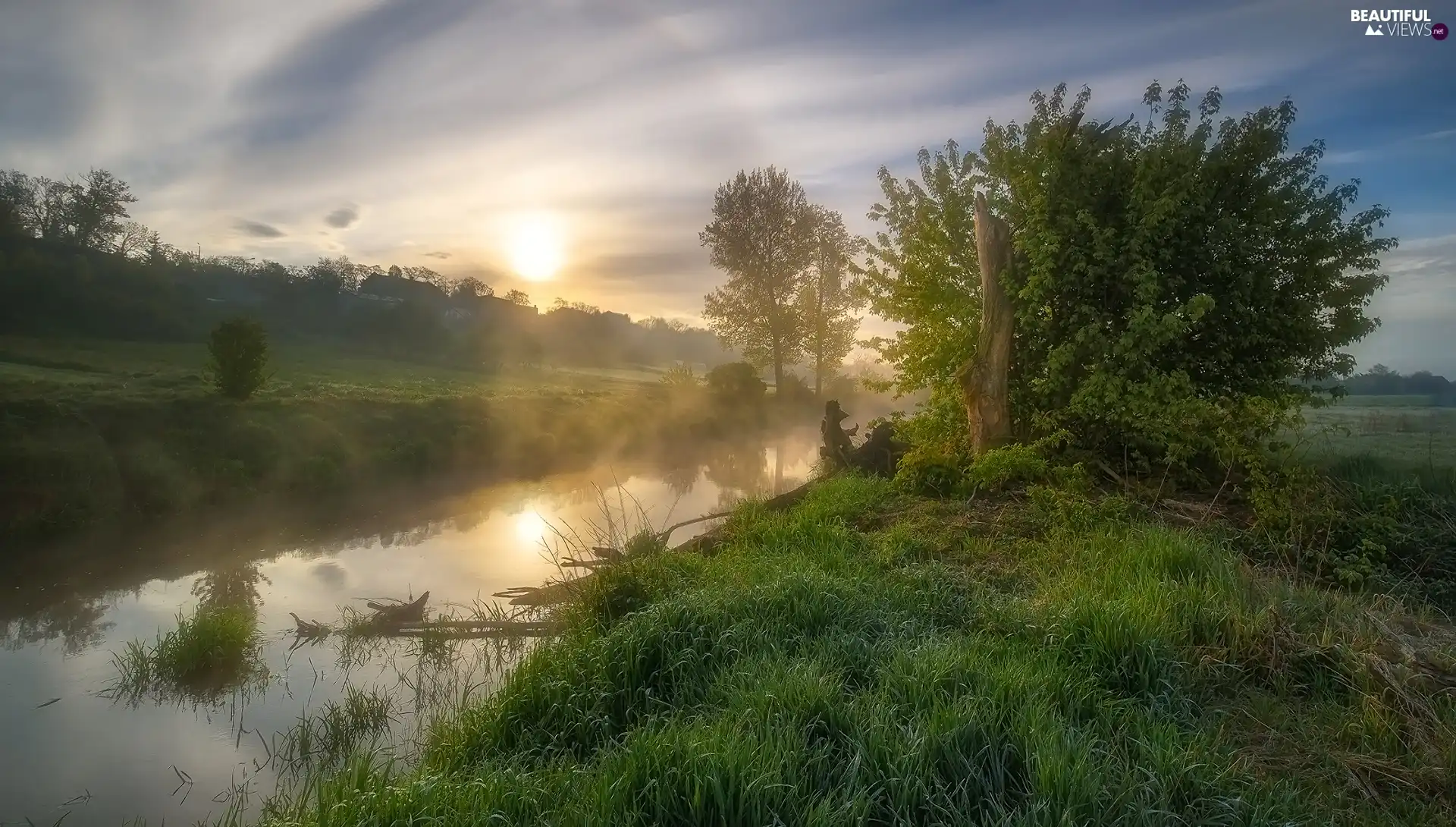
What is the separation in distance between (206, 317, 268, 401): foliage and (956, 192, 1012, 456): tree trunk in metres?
19.4

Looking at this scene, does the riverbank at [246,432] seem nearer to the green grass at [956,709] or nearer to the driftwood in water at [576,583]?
the driftwood in water at [576,583]

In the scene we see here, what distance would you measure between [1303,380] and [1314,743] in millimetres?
9274

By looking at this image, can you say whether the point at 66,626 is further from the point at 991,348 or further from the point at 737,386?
the point at 737,386

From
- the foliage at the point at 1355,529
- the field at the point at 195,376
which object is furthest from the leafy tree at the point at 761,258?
the foliage at the point at 1355,529

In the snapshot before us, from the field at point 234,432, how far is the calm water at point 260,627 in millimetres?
1941

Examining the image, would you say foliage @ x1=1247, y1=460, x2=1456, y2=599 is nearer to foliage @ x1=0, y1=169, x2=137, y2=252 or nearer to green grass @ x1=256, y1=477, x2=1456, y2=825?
green grass @ x1=256, y1=477, x2=1456, y2=825

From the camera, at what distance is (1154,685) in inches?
191

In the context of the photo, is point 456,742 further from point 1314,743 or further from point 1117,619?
point 1314,743

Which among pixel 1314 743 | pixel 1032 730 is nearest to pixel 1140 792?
pixel 1032 730

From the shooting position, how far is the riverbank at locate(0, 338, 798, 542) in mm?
14469

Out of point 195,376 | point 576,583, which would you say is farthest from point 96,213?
point 576,583

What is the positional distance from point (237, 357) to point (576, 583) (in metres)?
17.5

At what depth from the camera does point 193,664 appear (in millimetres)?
7438

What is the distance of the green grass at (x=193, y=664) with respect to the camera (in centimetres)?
712
